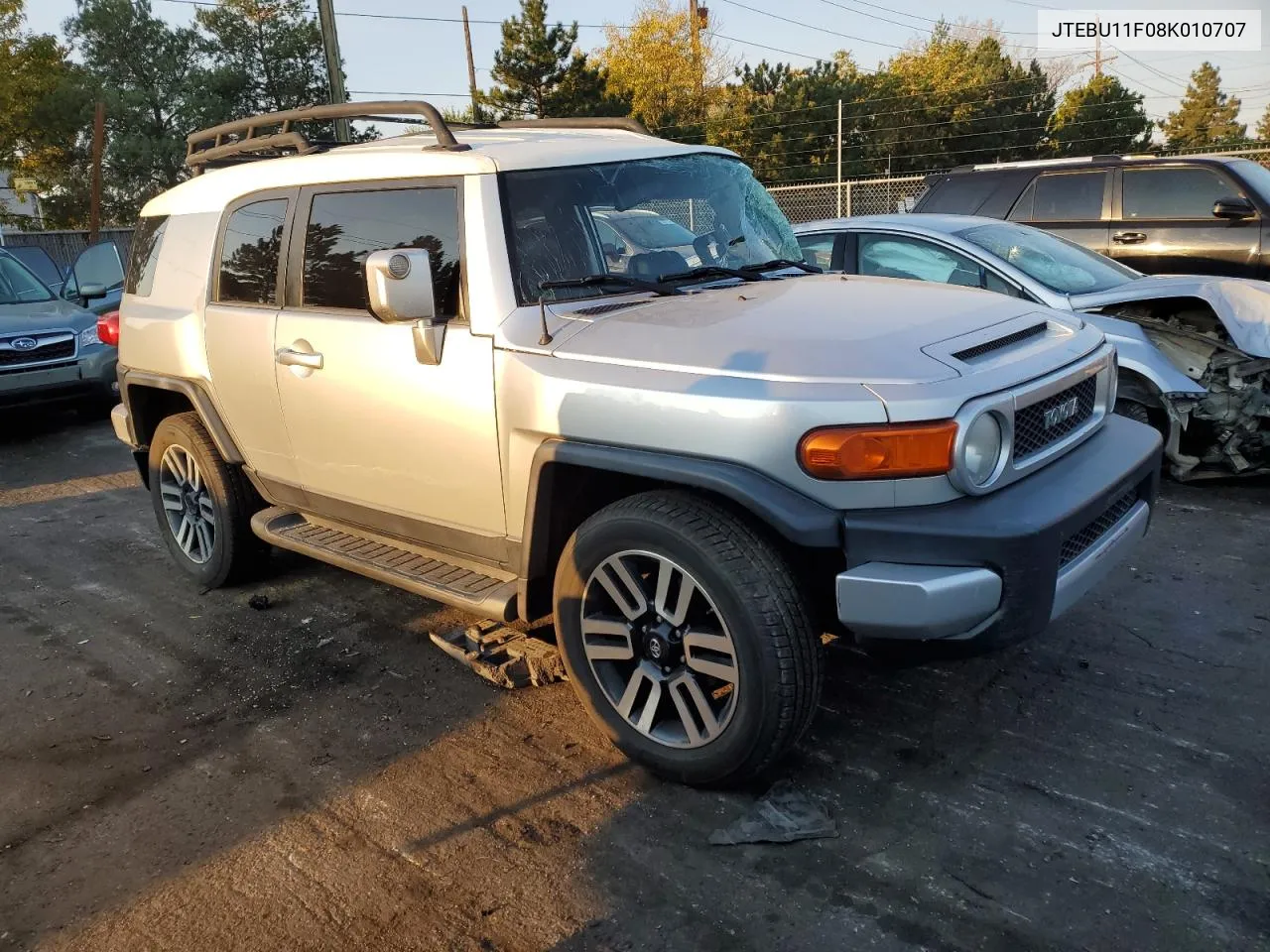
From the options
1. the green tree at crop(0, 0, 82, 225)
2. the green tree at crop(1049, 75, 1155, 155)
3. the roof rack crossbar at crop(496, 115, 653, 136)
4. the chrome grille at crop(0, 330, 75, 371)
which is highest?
the green tree at crop(0, 0, 82, 225)

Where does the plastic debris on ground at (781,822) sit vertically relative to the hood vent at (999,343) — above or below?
below

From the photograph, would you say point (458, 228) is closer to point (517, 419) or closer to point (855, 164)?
point (517, 419)

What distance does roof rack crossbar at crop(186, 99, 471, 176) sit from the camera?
361 centimetres

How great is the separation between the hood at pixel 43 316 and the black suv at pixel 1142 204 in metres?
7.95

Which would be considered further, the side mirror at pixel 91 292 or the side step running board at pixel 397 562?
the side mirror at pixel 91 292

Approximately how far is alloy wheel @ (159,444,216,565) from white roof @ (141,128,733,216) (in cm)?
130

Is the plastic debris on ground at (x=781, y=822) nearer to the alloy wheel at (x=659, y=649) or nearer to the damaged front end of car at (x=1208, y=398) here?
the alloy wheel at (x=659, y=649)

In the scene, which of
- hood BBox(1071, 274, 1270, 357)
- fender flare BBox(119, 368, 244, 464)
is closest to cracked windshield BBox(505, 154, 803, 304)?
fender flare BBox(119, 368, 244, 464)

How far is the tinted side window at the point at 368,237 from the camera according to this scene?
349 cm

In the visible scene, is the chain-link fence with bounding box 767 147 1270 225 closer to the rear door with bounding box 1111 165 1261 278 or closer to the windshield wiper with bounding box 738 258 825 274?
the rear door with bounding box 1111 165 1261 278

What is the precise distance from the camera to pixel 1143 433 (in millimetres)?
3477

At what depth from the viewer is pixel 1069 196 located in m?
8.47

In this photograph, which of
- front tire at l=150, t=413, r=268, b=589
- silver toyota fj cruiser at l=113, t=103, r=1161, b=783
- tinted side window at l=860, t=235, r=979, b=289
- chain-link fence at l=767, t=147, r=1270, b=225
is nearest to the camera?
silver toyota fj cruiser at l=113, t=103, r=1161, b=783

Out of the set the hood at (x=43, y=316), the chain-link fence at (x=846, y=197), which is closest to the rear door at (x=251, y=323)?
the hood at (x=43, y=316)
